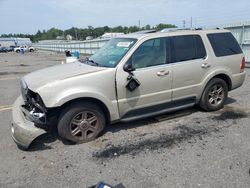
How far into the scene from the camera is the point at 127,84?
381cm

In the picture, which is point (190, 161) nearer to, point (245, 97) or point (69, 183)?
point (69, 183)

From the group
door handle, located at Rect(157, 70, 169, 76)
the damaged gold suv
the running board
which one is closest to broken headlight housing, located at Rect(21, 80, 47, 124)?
the damaged gold suv

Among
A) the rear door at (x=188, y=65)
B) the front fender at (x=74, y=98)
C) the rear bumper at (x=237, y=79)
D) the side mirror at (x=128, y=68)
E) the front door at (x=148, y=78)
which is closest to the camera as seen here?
the front fender at (x=74, y=98)

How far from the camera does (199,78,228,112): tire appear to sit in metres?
4.82

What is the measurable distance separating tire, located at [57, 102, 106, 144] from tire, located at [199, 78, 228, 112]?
7.92ft

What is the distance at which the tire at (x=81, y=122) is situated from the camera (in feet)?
11.6

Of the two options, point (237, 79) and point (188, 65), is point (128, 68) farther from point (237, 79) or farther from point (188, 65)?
point (237, 79)

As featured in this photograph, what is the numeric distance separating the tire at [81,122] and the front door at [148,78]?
1.50 ft

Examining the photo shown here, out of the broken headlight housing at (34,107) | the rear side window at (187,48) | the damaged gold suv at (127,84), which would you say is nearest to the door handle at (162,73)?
the damaged gold suv at (127,84)

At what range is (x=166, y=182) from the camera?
2.69m

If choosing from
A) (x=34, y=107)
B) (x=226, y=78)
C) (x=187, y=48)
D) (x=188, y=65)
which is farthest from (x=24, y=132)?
(x=226, y=78)

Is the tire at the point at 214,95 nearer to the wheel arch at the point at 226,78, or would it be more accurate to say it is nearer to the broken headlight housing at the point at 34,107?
the wheel arch at the point at 226,78

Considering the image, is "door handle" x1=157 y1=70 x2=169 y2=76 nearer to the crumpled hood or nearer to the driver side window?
the driver side window

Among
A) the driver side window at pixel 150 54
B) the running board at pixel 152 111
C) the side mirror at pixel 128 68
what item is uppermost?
the driver side window at pixel 150 54
